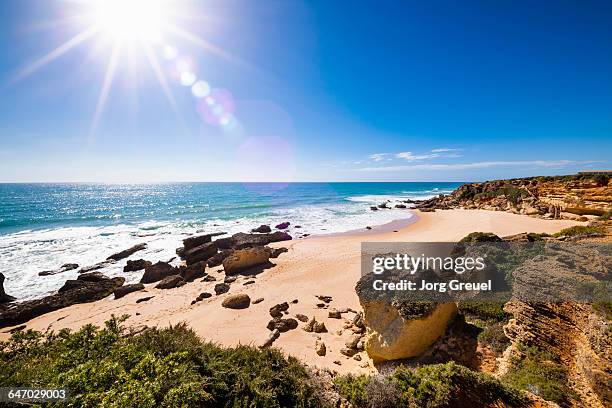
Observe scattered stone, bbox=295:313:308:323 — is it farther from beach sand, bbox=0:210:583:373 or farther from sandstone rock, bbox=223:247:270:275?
sandstone rock, bbox=223:247:270:275

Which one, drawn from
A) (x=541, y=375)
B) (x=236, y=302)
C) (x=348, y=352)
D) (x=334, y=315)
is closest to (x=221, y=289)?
(x=236, y=302)

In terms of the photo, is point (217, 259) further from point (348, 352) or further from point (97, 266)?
point (348, 352)

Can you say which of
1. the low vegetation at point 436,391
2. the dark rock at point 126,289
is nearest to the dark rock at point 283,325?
the low vegetation at point 436,391

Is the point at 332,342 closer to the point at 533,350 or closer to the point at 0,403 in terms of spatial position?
the point at 533,350

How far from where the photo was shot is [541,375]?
5562 mm

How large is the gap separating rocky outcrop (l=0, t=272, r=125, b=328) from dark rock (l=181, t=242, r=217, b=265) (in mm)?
4690

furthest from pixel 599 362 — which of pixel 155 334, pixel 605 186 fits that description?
pixel 605 186

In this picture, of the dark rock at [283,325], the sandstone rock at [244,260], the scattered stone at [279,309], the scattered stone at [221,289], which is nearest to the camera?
the dark rock at [283,325]

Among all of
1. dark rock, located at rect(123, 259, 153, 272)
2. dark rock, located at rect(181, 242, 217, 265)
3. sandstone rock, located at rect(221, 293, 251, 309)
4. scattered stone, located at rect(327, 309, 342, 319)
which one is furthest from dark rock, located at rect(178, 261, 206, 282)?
scattered stone, located at rect(327, 309, 342, 319)

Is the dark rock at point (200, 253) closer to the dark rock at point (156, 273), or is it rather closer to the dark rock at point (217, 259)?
the dark rock at point (217, 259)

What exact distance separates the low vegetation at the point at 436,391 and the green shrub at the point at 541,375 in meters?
0.87

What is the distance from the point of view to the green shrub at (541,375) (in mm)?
5117

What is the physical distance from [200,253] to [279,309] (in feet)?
41.1

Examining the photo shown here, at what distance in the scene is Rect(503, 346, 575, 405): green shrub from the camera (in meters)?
5.12
